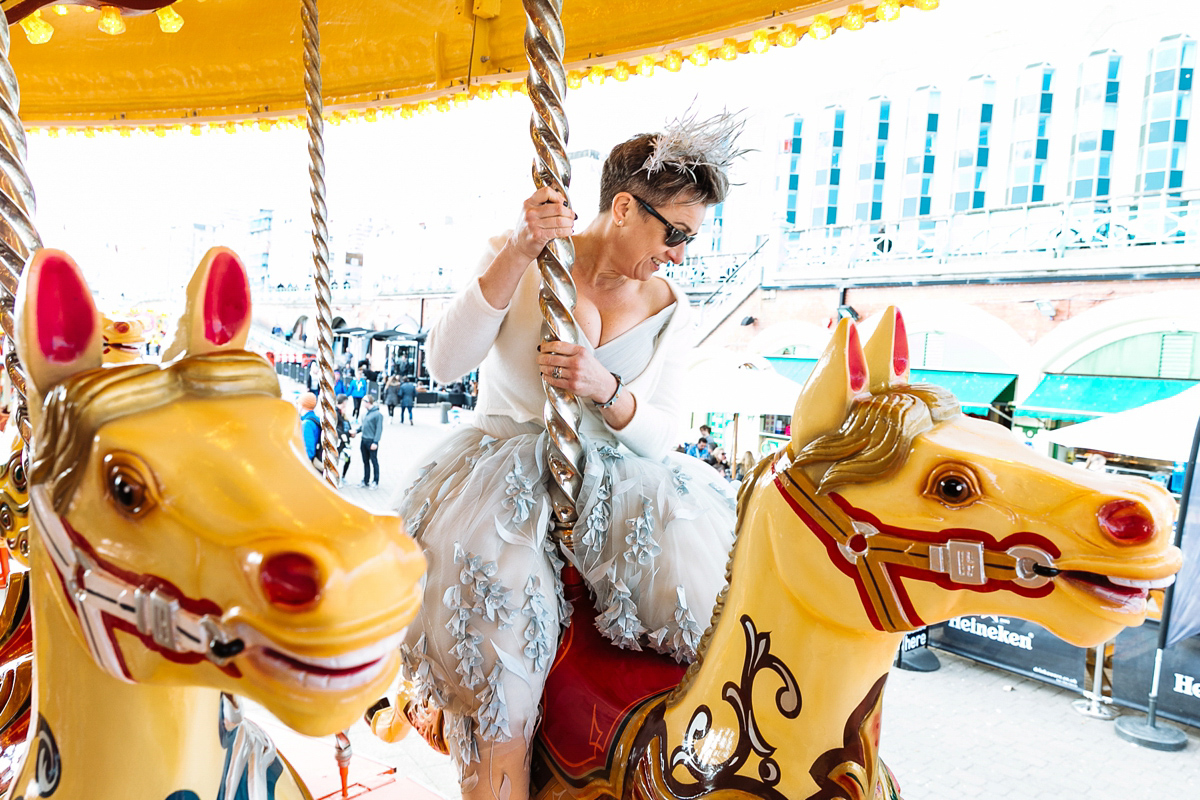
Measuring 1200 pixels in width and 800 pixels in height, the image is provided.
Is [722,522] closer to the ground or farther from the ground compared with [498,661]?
farther from the ground

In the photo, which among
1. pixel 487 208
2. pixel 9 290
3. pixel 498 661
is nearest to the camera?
pixel 9 290

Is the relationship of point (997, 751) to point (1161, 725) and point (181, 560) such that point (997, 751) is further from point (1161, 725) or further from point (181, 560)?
point (181, 560)

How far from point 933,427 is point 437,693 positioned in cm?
104

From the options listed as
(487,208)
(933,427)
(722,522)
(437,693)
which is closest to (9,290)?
(437,693)

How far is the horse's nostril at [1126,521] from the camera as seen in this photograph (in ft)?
3.31

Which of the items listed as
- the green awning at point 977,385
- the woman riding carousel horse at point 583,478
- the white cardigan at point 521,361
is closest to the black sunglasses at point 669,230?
the woman riding carousel horse at point 583,478

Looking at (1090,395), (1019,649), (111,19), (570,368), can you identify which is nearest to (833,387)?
(570,368)

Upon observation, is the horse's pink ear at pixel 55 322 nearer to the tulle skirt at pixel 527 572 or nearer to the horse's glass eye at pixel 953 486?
the tulle skirt at pixel 527 572

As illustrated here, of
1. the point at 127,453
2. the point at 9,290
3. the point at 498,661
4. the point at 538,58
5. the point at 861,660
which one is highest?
the point at 538,58

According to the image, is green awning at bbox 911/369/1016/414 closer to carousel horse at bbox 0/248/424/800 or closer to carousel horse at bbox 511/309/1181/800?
carousel horse at bbox 511/309/1181/800

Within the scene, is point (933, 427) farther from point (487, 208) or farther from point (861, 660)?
point (487, 208)

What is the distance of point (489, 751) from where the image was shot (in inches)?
58.0

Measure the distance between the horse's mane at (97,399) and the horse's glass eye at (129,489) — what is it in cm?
4

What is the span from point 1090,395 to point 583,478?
1249 cm
